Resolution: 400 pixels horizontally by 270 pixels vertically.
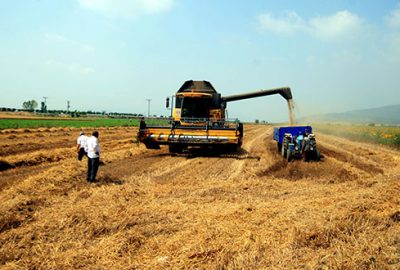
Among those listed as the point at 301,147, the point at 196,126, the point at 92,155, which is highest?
the point at 196,126

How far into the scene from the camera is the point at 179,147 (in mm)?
17656

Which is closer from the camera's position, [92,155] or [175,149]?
[92,155]

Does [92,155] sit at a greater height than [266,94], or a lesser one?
lesser

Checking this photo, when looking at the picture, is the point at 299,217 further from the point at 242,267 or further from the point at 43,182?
the point at 43,182

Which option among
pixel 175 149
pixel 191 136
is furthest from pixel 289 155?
pixel 175 149

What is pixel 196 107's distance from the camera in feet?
58.9

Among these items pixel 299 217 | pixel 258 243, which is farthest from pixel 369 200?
pixel 258 243

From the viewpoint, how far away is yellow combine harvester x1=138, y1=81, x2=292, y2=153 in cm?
1600

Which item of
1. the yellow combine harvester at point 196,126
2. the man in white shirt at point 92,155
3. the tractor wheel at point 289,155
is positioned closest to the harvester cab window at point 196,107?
the yellow combine harvester at point 196,126

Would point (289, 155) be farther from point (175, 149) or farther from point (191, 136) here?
point (175, 149)

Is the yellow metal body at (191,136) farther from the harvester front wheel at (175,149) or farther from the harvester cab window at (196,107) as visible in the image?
the harvester cab window at (196,107)

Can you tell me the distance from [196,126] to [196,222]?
33.6 ft

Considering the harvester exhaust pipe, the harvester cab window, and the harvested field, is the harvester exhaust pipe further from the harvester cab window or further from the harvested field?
the harvested field

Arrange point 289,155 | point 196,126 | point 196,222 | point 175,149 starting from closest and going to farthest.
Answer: point 196,222 < point 289,155 < point 196,126 < point 175,149
